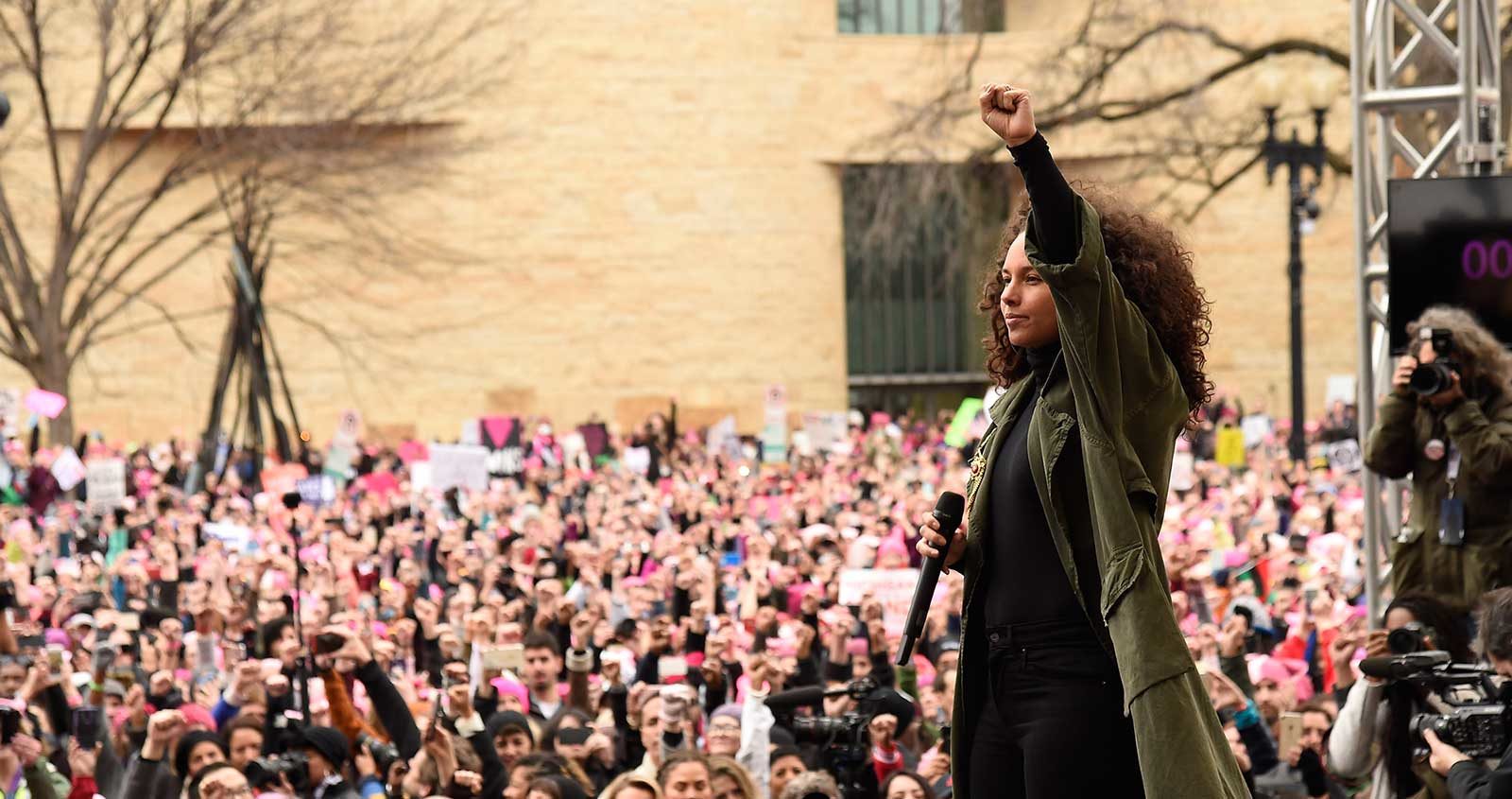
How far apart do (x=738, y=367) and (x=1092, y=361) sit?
34445 mm

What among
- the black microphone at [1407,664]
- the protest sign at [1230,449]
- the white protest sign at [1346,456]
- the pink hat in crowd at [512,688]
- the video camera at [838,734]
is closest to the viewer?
the black microphone at [1407,664]

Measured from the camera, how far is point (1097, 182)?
392cm

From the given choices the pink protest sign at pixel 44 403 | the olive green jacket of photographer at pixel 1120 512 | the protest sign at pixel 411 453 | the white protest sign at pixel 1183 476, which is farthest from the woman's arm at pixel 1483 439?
the protest sign at pixel 411 453

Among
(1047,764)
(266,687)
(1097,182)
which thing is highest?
(1097,182)

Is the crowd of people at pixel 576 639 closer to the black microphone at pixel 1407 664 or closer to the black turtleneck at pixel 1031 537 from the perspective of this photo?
the black microphone at pixel 1407 664

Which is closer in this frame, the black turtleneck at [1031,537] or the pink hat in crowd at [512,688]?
the black turtleneck at [1031,537]

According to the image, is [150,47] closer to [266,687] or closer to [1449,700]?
[266,687]

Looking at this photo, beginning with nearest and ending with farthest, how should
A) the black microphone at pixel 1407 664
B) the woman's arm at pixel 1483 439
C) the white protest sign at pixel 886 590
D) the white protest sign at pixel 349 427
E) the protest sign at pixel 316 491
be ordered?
the black microphone at pixel 1407 664, the woman's arm at pixel 1483 439, the white protest sign at pixel 886 590, the protest sign at pixel 316 491, the white protest sign at pixel 349 427

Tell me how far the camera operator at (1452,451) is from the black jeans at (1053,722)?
389 centimetres

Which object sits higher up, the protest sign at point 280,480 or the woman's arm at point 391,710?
the protest sign at point 280,480

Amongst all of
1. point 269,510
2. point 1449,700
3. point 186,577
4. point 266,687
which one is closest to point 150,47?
point 269,510

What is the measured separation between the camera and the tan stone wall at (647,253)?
121 feet

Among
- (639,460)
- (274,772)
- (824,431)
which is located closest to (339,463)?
(639,460)

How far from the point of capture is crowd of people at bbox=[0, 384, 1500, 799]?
26.7 ft
